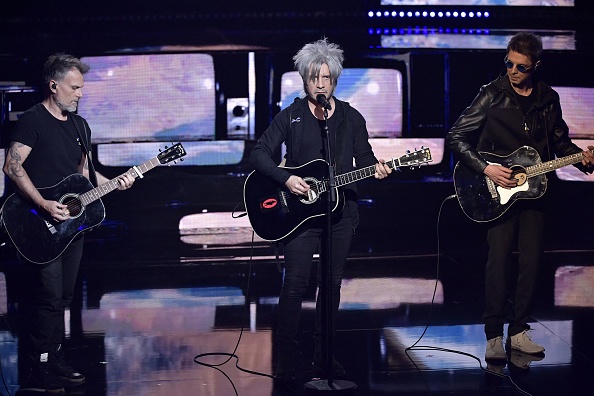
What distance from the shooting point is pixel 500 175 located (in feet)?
17.5

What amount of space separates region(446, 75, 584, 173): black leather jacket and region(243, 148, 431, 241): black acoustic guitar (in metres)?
0.64

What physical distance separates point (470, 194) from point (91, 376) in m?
2.75

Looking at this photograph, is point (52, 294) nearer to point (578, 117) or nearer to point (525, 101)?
point (525, 101)

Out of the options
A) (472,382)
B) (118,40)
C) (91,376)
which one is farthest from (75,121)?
(118,40)

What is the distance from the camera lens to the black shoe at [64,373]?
507cm

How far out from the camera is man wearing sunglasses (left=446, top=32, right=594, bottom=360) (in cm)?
539

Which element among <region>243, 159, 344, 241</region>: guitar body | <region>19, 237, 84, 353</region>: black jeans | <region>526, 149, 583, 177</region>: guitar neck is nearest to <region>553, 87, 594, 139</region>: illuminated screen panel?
<region>526, 149, 583, 177</region>: guitar neck

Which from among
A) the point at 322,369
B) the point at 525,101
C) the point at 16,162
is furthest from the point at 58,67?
the point at 525,101

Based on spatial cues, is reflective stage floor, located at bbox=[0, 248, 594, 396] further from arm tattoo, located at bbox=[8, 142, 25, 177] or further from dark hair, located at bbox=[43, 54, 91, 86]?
dark hair, located at bbox=[43, 54, 91, 86]

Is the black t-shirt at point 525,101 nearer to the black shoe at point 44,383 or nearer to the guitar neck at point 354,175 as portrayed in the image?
the guitar neck at point 354,175

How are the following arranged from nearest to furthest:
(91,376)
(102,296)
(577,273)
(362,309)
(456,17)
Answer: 1. (91,376)
2. (362,309)
3. (102,296)
4. (577,273)
5. (456,17)

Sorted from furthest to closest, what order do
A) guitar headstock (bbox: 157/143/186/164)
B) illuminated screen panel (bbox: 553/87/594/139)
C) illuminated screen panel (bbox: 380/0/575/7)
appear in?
illuminated screen panel (bbox: 553/87/594/139) < illuminated screen panel (bbox: 380/0/575/7) < guitar headstock (bbox: 157/143/186/164)

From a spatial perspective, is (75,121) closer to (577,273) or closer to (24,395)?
(24,395)

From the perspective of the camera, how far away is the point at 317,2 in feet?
29.0
